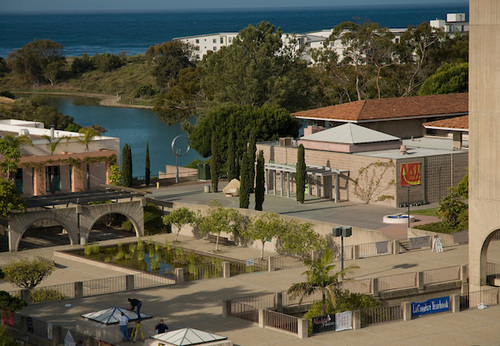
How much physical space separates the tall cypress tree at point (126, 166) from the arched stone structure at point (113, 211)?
11.5 metres

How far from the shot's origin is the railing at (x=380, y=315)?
36.6 meters

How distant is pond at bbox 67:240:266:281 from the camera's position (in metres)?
52.2

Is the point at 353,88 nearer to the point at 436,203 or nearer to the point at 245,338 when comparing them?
the point at 436,203

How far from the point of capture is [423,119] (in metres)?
79.2

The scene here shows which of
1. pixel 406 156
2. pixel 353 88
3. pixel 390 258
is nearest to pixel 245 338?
pixel 390 258

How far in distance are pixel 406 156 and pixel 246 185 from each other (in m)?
11.7

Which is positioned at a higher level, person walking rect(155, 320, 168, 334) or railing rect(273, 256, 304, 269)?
person walking rect(155, 320, 168, 334)

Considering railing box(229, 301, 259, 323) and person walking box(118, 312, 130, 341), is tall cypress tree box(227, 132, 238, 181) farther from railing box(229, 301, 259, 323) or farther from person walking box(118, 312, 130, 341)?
person walking box(118, 312, 130, 341)

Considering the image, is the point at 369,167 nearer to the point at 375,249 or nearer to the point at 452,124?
the point at 452,124

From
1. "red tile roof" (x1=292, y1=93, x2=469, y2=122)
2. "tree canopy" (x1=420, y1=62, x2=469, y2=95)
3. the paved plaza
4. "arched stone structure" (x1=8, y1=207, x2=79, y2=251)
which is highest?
"tree canopy" (x1=420, y1=62, x2=469, y2=95)

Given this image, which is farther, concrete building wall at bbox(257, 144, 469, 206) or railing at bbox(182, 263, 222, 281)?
concrete building wall at bbox(257, 144, 469, 206)

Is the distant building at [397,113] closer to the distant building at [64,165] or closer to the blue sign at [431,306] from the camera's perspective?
the distant building at [64,165]

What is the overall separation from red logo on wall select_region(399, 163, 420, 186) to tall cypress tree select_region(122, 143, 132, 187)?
74.0ft

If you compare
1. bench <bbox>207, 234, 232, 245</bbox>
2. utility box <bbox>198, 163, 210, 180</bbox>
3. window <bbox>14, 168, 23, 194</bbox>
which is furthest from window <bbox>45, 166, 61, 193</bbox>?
bench <bbox>207, 234, 232, 245</bbox>
